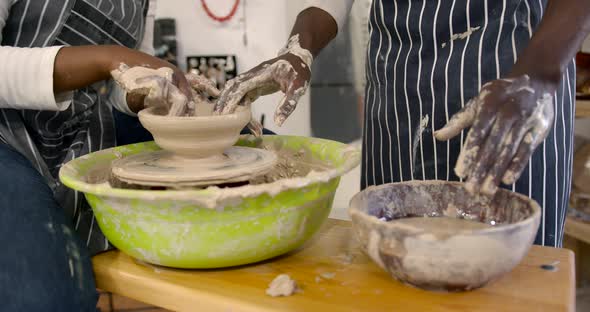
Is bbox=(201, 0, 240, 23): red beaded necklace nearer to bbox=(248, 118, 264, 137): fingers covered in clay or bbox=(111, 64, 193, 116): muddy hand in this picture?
bbox=(248, 118, 264, 137): fingers covered in clay

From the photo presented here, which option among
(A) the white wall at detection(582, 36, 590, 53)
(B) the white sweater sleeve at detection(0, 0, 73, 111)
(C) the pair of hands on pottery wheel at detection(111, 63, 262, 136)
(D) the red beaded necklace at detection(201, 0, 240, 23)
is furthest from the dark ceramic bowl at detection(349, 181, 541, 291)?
(D) the red beaded necklace at detection(201, 0, 240, 23)

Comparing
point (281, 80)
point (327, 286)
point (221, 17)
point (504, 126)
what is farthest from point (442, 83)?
point (221, 17)

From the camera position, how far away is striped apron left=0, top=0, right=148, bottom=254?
110cm

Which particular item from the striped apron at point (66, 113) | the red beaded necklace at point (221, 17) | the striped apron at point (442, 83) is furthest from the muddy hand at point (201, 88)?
the red beaded necklace at point (221, 17)

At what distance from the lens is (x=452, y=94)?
1202mm

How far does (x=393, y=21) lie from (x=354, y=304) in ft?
2.47

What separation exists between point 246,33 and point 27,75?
8.01ft

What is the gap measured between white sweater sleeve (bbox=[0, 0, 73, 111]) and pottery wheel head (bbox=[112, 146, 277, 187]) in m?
0.18

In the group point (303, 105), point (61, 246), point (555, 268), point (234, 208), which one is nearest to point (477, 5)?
point (555, 268)

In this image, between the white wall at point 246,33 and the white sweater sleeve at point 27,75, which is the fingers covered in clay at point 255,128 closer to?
the white sweater sleeve at point 27,75

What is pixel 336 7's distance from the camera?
4.74 ft

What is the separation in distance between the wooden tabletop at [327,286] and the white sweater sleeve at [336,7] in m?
0.67

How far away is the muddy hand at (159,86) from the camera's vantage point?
966mm

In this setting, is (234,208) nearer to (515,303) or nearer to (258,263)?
(258,263)
